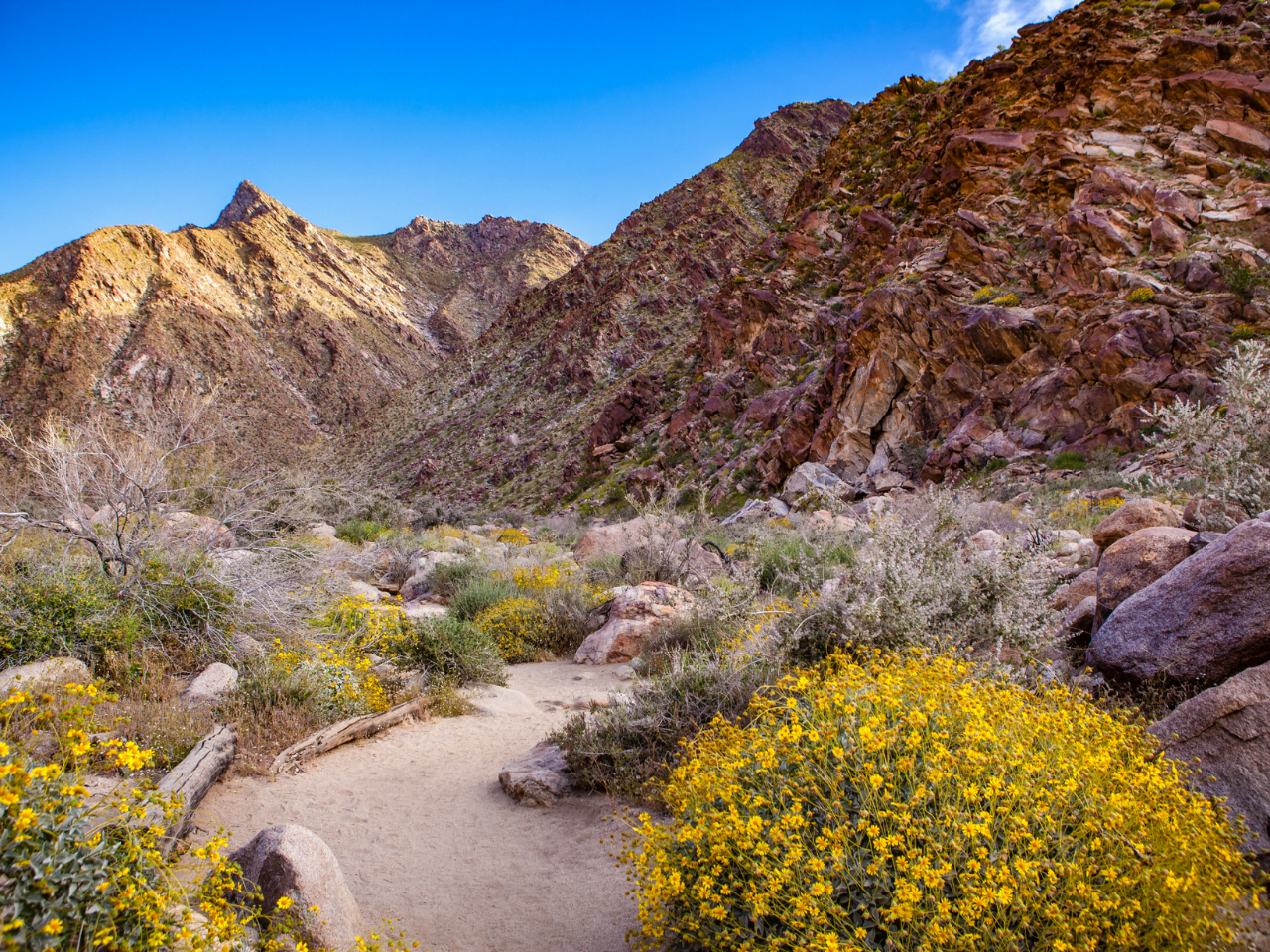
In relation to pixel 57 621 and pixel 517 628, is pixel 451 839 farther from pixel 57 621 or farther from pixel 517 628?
pixel 517 628

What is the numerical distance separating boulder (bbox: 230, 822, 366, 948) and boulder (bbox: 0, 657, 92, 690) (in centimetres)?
285

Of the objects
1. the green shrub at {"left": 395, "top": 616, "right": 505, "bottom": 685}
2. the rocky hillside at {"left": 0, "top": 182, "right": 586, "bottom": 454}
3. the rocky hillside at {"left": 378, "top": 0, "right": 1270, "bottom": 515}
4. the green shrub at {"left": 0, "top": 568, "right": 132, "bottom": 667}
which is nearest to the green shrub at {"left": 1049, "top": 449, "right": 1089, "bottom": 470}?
the rocky hillside at {"left": 378, "top": 0, "right": 1270, "bottom": 515}

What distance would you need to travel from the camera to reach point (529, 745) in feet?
18.6

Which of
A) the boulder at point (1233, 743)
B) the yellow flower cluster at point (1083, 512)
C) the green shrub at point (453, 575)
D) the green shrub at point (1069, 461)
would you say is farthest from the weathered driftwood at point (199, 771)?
the green shrub at point (1069, 461)

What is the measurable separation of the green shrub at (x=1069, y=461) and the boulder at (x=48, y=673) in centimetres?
1518

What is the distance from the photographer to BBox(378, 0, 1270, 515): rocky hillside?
13.7 metres

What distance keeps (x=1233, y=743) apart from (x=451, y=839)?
417 cm

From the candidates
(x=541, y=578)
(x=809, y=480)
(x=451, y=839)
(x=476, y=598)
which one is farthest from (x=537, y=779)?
(x=809, y=480)

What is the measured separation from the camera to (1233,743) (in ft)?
8.50

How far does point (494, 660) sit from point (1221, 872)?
6398 millimetres

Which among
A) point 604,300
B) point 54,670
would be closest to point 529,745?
point 54,670

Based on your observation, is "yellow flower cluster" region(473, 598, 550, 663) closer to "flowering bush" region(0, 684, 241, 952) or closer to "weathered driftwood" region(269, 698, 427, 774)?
"weathered driftwood" region(269, 698, 427, 774)

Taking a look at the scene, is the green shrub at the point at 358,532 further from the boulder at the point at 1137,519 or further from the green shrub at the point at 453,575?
the boulder at the point at 1137,519

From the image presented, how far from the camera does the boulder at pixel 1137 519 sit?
5.39 metres
